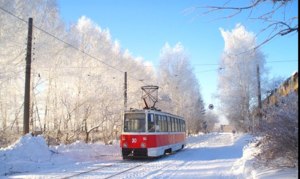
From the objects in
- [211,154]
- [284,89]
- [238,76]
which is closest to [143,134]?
[211,154]

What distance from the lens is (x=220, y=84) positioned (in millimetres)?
51562

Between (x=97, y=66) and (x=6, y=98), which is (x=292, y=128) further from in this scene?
(x=97, y=66)

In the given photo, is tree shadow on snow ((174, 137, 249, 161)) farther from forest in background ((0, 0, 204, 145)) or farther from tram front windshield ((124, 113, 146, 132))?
forest in background ((0, 0, 204, 145))

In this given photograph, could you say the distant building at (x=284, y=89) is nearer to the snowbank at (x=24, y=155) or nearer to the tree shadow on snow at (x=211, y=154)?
the tree shadow on snow at (x=211, y=154)

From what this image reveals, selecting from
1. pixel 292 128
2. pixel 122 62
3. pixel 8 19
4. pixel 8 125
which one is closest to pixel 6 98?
pixel 8 125

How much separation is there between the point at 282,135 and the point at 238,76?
4006 centimetres

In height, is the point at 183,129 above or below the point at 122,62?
below

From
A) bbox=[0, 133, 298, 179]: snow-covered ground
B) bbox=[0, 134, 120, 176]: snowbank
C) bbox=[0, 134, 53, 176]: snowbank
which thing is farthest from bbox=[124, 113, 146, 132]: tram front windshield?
bbox=[0, 134, 53, 176]: snowbank

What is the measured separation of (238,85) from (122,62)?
14093 mm

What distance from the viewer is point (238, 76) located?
4931 centimetres

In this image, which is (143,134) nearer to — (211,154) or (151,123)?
(151,123)

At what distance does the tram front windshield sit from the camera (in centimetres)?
2201

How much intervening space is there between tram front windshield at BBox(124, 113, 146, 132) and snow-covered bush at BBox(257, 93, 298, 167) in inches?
426

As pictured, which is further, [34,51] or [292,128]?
[34,51]
